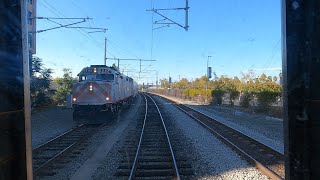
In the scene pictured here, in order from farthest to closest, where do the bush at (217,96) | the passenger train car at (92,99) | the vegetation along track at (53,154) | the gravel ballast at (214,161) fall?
the bush at (217,96)
the passenger train car at (92,99)
the vegetation along track at (53,154)
the gravel ballast at (214,161)

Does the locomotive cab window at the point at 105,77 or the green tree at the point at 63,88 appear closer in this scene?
the locomotive cab window at the point at 105,77

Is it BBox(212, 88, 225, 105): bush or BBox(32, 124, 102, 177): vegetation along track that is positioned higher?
BBox(212, 88, 225, 105): bush

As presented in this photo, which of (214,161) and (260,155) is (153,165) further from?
(260,155)

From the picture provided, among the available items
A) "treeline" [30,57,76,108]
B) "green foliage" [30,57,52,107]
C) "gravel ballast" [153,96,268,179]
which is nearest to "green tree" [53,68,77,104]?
"treeline" [30,57,76,108]

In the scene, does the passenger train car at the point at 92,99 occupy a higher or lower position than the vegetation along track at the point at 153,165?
higher

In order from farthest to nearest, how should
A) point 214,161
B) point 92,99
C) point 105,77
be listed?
point 105,77
point 92,99
point 214,161

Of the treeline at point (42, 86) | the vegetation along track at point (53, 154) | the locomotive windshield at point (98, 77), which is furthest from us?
the treeline at point (42, 86)

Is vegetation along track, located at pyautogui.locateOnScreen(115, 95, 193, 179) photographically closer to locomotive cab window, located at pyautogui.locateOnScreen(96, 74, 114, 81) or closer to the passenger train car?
the passenger train car

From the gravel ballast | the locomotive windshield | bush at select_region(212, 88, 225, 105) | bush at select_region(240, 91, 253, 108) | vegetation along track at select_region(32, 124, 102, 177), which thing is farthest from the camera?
bush at select_region(212, 88, 225, 105)

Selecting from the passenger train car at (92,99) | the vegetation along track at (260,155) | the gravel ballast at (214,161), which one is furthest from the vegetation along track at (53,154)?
the vegetation along track at (260,155)

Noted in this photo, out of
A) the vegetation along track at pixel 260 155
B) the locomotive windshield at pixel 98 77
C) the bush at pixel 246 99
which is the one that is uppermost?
the locomotive windshield at pixel 98 77

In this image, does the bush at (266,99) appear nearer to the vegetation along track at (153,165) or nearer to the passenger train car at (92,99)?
the passenger train car at (92,99)

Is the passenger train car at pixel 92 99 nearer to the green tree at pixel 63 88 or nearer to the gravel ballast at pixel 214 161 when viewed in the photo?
the gravel ballast at pixel 214 161

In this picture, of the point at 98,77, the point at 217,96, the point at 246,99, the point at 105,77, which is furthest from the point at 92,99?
the point at 217,96
